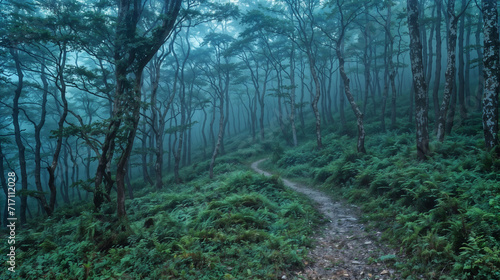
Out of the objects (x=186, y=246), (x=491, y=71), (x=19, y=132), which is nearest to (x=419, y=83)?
(x=491, y=71)

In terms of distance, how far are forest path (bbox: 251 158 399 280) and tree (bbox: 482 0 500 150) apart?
17.3 ft

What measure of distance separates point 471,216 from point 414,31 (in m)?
8.47

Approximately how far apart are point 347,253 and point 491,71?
7.72 metres

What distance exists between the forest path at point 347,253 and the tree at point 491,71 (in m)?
5.28

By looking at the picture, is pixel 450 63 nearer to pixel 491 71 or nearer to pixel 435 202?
pixel 491 71

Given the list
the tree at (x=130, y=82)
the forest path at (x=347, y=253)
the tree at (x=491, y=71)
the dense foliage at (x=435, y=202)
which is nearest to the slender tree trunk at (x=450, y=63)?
the dense foliage at (x=435, y=202)

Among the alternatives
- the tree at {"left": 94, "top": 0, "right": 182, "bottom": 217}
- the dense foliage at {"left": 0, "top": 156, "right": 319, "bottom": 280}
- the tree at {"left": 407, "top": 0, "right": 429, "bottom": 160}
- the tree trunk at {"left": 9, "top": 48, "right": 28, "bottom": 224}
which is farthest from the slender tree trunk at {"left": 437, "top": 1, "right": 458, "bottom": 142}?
the tree trunk at {"left": 9, "top": 48, "right": 28, "bottom": 224}

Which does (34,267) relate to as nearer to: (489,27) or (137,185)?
(489,27)

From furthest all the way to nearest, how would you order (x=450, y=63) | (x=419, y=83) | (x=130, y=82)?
(x=450, y=63)
(x=419, y=83)
(x=130, y=82)

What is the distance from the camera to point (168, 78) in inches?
1189

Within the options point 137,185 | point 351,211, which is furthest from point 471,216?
point 137,185

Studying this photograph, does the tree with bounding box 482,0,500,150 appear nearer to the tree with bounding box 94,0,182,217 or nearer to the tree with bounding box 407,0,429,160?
the tree with bounding box 407,0,429,160

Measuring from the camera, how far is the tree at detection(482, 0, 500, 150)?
8227 millimetres

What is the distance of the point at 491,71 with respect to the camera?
27.3 ft
